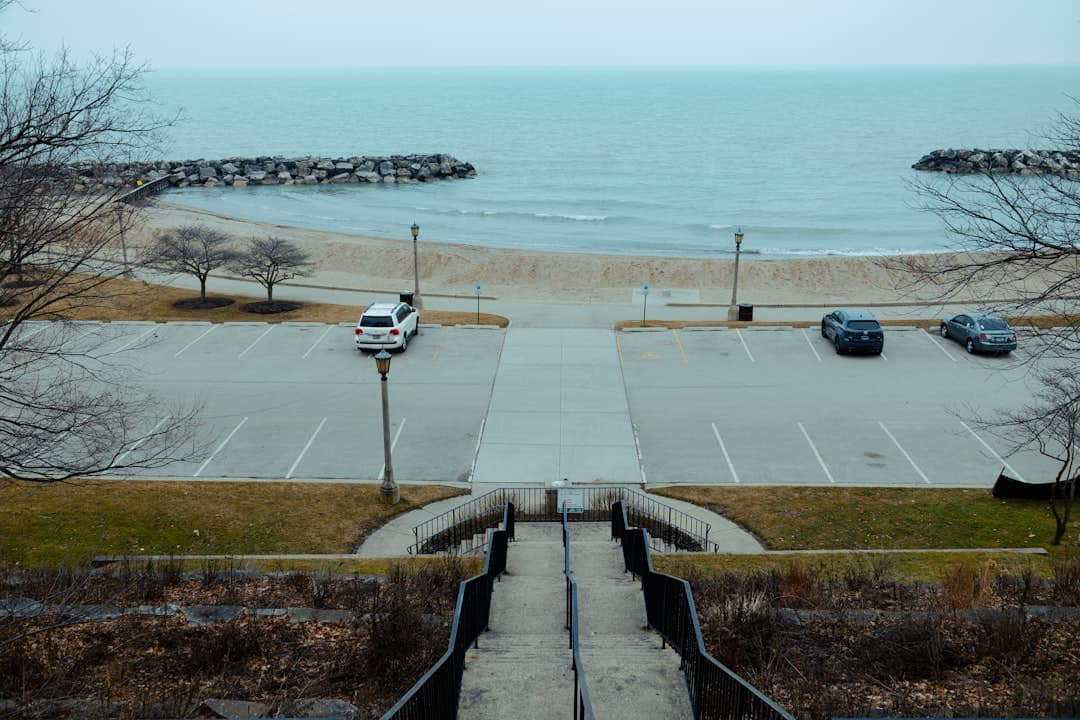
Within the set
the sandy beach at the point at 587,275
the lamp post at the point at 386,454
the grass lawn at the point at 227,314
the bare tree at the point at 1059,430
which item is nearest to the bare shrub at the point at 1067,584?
the bare tree at the point at 1059,430

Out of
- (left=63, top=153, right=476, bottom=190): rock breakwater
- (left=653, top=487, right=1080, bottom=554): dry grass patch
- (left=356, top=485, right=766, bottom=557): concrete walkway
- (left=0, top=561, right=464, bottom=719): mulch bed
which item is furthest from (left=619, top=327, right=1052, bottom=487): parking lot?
(left=63, top=153, right=476, bottom=190): rock breakwater

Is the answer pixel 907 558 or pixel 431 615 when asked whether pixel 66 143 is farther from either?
pixel 907 558

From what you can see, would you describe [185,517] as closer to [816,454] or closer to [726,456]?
[726,456]

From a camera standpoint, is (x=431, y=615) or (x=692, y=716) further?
(x=431, y=615)

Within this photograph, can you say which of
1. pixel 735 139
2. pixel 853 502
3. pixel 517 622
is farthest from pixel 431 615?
pixel 735 139

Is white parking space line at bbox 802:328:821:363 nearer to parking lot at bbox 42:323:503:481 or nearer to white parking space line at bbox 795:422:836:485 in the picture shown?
white parking space line at bbox 795:422:836:485
